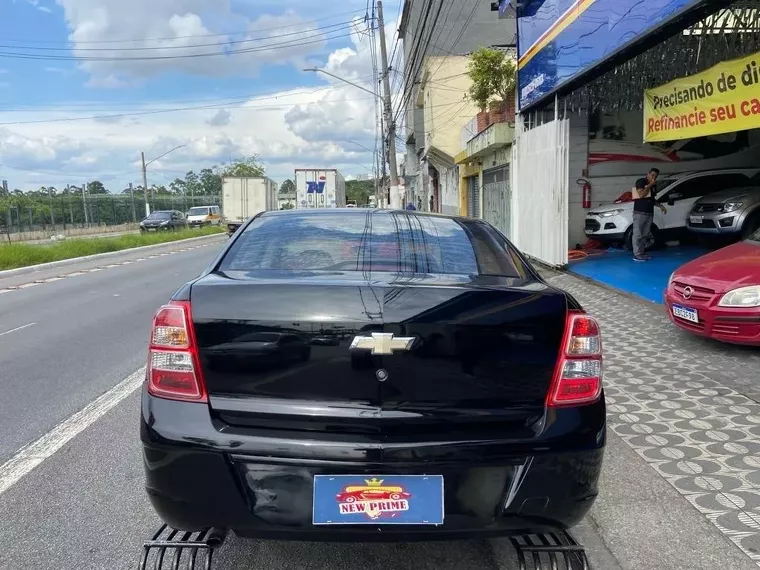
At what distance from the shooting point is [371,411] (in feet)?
7.12

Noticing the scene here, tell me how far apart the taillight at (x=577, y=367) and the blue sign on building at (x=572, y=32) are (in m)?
5.50

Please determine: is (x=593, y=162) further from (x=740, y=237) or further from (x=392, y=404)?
(x=392, y=404)

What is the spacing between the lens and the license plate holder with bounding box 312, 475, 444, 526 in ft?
6.87

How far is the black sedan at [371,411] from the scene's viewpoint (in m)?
2.11

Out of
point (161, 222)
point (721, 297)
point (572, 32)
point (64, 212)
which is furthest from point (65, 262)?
point (64, 212)

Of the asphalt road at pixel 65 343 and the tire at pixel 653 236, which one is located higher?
the tire at pixel 653 236

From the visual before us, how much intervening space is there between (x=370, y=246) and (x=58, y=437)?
8.81 ft

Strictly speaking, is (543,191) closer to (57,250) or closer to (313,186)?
(57,250)

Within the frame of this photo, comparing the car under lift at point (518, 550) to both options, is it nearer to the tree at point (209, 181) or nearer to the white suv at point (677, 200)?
the white suv at point (677, 200)

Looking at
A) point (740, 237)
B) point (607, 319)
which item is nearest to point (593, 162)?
point (740, 237)

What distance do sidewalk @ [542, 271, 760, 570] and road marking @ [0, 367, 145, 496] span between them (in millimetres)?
3155

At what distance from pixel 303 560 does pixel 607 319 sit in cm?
597

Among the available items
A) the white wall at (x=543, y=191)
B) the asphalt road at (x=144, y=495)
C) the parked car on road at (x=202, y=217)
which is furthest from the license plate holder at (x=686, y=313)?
the parked car on road at (x=202, y=217)

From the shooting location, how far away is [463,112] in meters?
30.5
